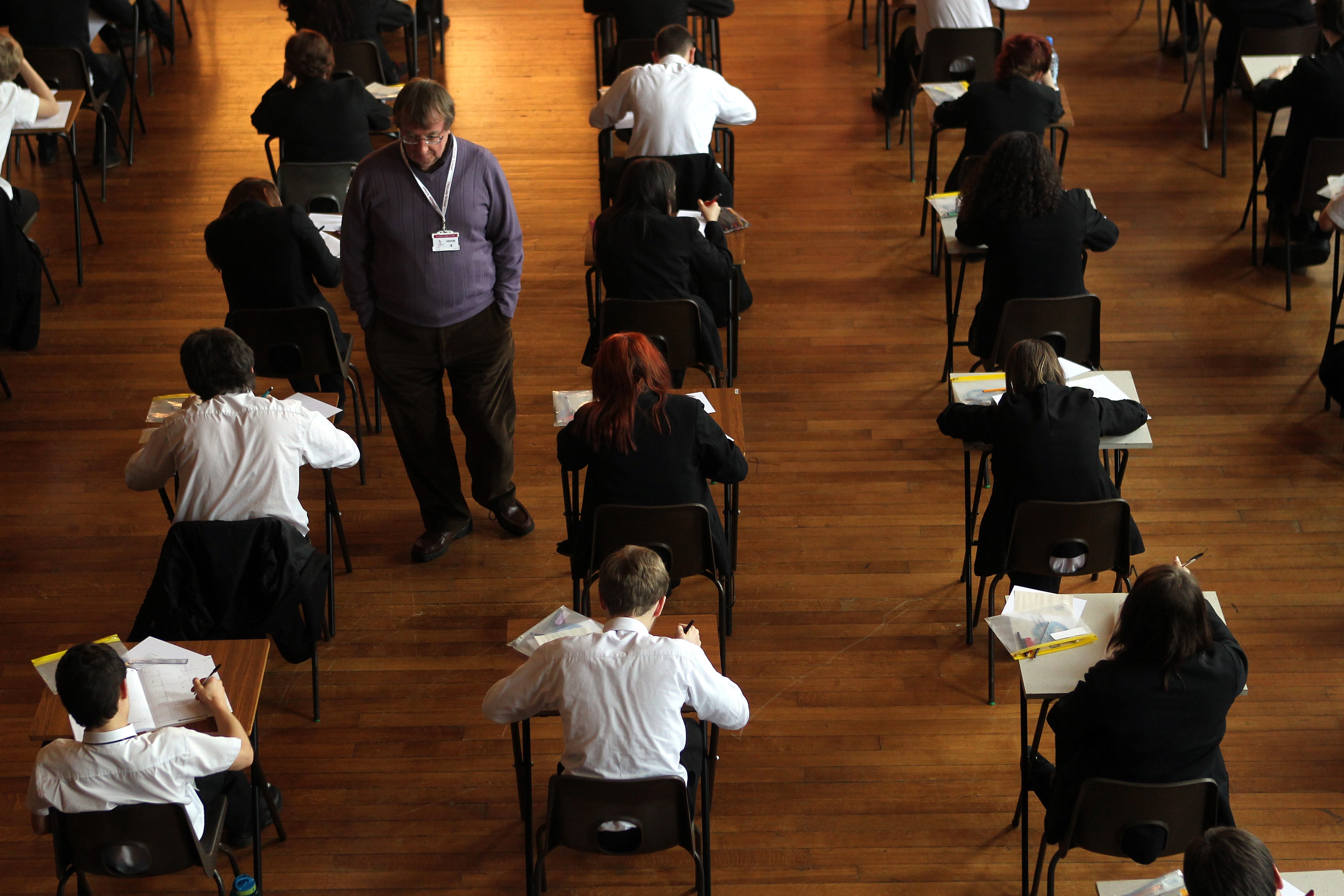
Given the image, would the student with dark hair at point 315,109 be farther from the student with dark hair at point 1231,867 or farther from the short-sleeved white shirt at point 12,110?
the student with dark hair at point 1231,867

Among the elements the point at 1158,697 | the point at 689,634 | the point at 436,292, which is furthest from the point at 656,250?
the point at 1158,697

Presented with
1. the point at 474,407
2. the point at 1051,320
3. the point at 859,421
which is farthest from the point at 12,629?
the point at 1051,320

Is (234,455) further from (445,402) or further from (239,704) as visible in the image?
(445,402)

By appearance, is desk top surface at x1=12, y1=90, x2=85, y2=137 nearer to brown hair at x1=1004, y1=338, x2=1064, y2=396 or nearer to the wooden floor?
the wooden floor

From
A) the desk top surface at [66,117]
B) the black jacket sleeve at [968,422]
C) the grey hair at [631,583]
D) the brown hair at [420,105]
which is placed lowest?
the black jacket sleeve at [968,422]

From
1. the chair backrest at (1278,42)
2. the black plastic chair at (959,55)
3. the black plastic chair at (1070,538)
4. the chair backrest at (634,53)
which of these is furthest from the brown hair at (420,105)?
the chair backrest at (1278,42)

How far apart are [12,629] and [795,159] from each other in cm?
479

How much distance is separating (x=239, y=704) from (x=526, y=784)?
2.59 feet

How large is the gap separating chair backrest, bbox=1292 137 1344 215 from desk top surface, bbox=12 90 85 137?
223 inches

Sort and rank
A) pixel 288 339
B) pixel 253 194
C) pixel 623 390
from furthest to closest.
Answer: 1. pixel 288 339
2. pixel 253 194
3. pixel 623 390

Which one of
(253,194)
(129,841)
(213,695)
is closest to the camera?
(129,841)

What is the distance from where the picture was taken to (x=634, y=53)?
266 inches

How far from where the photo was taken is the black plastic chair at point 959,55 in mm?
6676

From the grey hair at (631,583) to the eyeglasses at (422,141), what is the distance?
1.70 m
